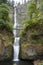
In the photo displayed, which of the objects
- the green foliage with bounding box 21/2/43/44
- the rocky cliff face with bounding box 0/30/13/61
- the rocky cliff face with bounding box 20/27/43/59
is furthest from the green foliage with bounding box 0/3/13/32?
the rocky cliff face with bounding box 20/27/43/59

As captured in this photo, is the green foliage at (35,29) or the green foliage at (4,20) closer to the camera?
the green foliage at (35,29)

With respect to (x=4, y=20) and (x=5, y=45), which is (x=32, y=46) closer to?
(x=5, y=45)

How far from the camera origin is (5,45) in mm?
17953

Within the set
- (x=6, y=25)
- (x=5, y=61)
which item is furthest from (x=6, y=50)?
(x=6, y=25)

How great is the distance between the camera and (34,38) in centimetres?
1814

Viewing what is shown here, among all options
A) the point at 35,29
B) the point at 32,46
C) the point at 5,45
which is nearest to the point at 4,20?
the point at 5,45

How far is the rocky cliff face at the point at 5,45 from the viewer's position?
17.8 metres

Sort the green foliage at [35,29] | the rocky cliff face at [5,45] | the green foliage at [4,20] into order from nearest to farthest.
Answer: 1. the rocky cliff face at [5,45]
2. the green foliage at [35,29]
3. the green foliage at [4,20]

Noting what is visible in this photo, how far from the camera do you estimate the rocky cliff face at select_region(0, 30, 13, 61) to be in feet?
58.4

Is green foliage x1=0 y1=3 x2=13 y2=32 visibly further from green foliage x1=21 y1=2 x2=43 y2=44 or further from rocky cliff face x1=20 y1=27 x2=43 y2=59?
rocky cliff face x1=20 y1=27 x2=43 y2=59

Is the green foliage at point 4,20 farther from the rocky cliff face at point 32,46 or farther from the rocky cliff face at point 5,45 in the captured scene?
the rocky cliff face at point 32,46

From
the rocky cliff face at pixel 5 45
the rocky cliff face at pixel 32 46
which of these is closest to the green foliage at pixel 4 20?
the rocky cliff face at pixel 5 45

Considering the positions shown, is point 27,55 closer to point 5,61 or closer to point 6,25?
point 5,61

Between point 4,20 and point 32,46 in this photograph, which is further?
point 4,20
